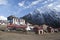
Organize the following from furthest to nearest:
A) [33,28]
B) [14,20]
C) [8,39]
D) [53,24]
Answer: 1. [14,20]
2. [33,28]
3. [53,24]
4. [8,39]

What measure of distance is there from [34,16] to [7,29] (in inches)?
162

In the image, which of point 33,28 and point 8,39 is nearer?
point 8,39

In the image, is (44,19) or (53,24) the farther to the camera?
(44,19)

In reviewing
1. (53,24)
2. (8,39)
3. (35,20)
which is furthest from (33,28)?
(8,39)

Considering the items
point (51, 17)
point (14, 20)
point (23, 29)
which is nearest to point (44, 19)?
point (51, 17)

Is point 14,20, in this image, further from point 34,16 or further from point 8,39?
point 8,39

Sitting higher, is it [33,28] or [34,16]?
[34,16]

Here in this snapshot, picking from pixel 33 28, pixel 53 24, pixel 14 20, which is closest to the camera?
pixel 53 24

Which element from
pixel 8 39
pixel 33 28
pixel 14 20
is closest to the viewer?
pixel 8 39

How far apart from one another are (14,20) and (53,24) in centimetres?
666

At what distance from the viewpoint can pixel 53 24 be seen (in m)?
18.9

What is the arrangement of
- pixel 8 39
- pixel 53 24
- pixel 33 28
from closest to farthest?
pixel 8 39 → pixel 53 24 → pixel 33 28

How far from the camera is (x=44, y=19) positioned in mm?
20156

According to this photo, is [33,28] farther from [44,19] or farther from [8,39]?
[8,39]
